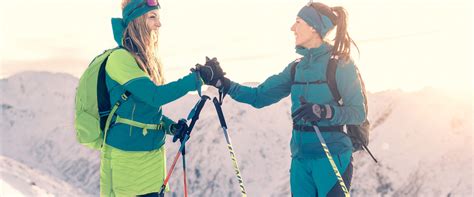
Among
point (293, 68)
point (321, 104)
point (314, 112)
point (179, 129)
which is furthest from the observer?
point (293, 68)

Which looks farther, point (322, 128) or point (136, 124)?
point (322, 128)

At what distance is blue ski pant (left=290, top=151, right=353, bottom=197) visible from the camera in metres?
7.38

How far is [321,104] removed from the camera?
7180mm

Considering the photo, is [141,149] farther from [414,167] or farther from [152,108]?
[414,167]

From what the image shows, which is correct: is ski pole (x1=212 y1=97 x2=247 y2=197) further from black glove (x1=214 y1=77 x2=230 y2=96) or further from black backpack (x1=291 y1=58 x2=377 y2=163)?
black backpack (x1=291 y1=58 x2=377 y2=163)

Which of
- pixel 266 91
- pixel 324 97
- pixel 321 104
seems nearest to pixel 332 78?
pixel 324 97

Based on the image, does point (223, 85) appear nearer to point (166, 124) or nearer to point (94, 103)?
point (166, 124)

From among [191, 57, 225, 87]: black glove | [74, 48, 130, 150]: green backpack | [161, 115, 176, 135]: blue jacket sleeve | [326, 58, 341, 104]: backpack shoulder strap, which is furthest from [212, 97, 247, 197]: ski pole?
[326, 58, 341, 104]: backpack shoulder strap

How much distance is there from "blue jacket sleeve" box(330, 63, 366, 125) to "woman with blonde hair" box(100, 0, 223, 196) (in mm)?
1800

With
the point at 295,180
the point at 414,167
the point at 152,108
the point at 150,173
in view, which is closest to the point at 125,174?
the point at 150,173

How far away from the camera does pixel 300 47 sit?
7742 mm

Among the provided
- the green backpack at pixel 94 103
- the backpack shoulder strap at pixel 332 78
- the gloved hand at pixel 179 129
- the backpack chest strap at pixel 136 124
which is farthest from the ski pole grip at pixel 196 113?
the backpack shoulder strap at pixel 332 78

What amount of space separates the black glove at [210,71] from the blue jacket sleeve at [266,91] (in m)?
0.44

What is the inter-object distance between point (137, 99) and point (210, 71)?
1.10m
